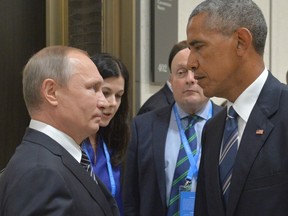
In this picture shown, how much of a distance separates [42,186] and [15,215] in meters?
0.11

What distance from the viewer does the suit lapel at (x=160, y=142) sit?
8.15ft

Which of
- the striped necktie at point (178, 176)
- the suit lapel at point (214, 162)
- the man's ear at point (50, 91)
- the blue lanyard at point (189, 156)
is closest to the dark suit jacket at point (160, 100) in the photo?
the blue lanyard at point (189, 156)

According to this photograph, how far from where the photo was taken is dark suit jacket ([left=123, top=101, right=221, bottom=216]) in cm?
252

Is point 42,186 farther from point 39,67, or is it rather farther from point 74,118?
point 39,67

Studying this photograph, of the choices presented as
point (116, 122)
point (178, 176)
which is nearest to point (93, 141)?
point (116, 122)

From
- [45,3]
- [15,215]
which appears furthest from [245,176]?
[45,3]

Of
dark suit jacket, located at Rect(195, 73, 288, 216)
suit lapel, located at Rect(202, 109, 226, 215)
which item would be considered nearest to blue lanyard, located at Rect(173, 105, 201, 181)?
suit lapel, located at Rect(202, 109, 226, 215)

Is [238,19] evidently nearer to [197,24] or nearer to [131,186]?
[197,24]

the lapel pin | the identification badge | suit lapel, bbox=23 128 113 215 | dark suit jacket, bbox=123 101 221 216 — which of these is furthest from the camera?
dark suit jacket, bbox=123 101 221 216

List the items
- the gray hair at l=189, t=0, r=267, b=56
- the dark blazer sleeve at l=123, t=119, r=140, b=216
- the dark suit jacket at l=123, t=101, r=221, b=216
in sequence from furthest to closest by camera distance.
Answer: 1. the dark blazer sleeve at l=123, t=119, r=140, b=216
2. the dark suit jacket at l=123, t=101, r=221, b=216
3. the gray hair at l=189, t=0, r=267, b=56

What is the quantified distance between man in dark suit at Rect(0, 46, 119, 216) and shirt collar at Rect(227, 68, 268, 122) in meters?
0.51

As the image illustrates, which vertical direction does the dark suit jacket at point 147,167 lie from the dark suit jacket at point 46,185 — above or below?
below

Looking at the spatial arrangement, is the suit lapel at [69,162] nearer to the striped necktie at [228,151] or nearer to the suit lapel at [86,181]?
the suit lapel at [86,181]

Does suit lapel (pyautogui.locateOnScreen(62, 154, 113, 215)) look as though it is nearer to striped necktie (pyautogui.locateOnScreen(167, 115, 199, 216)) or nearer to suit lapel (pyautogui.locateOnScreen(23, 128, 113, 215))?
suit lapel (pyautogui.locateOnScreen(23, 128, 113, 215))
